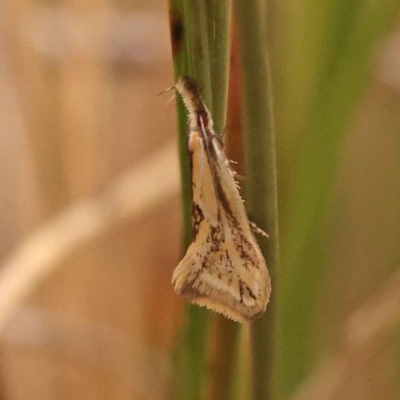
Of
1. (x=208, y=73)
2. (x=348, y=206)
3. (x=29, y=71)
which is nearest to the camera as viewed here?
(x=208, y=73)

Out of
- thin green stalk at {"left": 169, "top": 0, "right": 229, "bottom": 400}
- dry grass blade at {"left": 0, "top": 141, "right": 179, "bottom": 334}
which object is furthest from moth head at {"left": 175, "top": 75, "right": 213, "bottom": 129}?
dry grass blade at {"left": 0, "top": 141, "right": 179, "bottom": 334}

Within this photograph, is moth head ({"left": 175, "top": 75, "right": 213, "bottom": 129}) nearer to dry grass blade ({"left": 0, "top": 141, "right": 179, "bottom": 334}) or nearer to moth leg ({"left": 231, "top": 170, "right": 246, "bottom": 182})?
moth leg ({"left": 231, "top": 170, "right": 246, "bottom": 182})

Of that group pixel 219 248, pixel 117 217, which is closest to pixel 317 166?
pixel 219 248

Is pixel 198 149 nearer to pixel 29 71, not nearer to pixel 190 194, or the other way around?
pixel 190 194

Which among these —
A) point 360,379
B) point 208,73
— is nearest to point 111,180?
point 360,379

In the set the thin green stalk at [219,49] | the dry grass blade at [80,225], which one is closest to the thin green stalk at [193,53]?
the thin green stalk at [219,49]

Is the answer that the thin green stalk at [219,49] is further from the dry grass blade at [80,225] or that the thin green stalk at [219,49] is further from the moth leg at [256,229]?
the dry grass blade at [80,225]

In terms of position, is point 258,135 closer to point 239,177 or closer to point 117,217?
point 239,177
